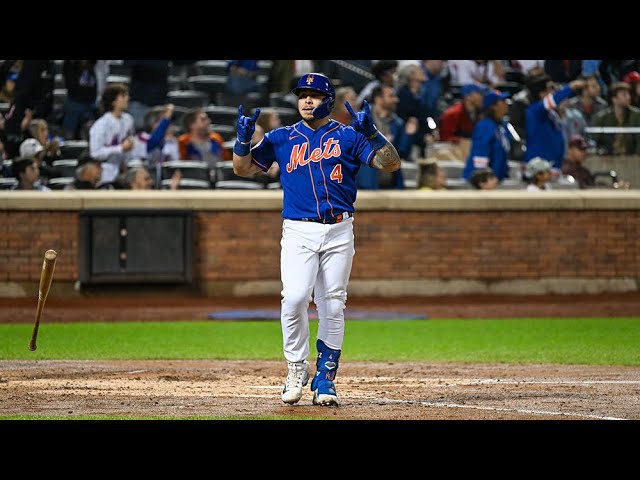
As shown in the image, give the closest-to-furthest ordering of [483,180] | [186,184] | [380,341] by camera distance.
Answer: [380,341]
[186,184]
[483,180]

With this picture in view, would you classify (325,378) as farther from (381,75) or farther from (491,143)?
(381,75)

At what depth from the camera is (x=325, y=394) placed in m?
7.64

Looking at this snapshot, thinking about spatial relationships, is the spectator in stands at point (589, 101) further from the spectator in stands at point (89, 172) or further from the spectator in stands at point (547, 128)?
the spectator in stands at point (89, 172)

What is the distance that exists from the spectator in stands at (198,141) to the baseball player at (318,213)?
1064 centimetres

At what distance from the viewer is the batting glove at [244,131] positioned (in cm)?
761

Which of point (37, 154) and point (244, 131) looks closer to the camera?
point (244, 131)

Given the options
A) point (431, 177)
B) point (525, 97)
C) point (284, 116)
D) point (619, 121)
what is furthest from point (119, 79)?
point (619, 121)

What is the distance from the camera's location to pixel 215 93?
63.7ft

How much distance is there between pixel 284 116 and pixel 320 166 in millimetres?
11433

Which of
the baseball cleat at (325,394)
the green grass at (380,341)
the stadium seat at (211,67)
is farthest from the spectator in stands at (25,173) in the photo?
the baseball cleat at (325,394)

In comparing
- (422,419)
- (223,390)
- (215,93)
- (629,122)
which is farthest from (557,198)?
(422,419)

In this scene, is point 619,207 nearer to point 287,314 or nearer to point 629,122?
point 629,122

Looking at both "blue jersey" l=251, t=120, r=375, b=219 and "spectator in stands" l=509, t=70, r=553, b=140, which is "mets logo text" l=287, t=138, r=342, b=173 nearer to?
"blue jersey" l=251, t=120, r=375, b=219

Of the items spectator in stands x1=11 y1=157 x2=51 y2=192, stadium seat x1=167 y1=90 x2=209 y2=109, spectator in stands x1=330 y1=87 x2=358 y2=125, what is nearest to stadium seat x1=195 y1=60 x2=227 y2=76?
stadium seat x1=167 y1=90 x2=209 y2=109
